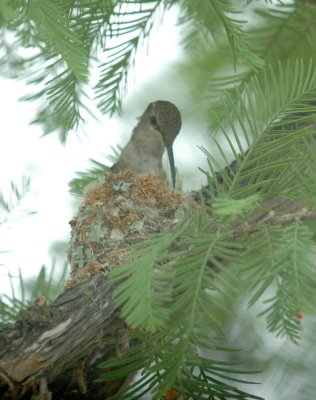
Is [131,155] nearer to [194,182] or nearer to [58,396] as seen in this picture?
[194,182]

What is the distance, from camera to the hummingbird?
14.4 feet

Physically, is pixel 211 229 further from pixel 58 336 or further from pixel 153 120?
pixel 153 120

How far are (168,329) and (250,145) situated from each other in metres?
0.54

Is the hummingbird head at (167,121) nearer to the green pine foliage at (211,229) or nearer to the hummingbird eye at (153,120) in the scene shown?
the hummingbird eye at (153,120)

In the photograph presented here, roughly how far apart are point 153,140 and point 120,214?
3.84 feet

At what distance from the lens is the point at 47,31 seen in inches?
75.0

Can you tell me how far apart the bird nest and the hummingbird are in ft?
1.48

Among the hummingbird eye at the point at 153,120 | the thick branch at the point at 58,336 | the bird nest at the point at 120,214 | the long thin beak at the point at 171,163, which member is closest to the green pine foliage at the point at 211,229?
the thick branch at the point at 58,336

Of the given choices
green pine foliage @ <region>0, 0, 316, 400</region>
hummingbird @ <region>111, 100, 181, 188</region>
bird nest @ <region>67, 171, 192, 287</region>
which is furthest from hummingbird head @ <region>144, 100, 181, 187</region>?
green pine foliage @ <region>0, 0, 316, 400</region>

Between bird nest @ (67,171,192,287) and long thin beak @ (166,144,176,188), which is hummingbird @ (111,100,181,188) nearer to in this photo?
long thin beak @ (166,144,176,188)

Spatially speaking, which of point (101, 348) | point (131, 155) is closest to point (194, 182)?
point (131, 155)

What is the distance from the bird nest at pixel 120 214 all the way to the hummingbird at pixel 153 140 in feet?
1.48

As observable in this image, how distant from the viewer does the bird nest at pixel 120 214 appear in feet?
11.0

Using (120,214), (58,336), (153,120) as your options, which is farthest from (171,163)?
(58,336)
